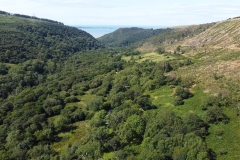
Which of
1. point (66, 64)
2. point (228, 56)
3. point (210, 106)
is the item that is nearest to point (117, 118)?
point (210, 106)

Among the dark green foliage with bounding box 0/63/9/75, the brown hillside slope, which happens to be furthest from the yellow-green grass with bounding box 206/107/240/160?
the dark green foliage with bounding box 0/63/9/75

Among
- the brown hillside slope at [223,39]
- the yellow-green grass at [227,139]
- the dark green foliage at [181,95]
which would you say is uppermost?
the brown hillside slope at [223,39]

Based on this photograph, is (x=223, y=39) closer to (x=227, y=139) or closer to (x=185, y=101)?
(x=185, y=101)

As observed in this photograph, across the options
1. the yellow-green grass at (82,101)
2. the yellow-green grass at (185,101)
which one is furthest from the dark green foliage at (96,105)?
the yellow-green grass at (185,101)

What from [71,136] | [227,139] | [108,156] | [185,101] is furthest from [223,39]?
[108,156]

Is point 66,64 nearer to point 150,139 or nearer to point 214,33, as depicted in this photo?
point 214,33

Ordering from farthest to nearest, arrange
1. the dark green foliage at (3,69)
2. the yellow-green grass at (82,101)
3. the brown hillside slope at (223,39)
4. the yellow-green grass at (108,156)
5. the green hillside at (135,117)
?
the dark green foliage at (3,69) < the brown hillside slope at (223,39) < the yellow-green grass at (82,101) < the yellow-green grass at (108,156) < the green hillside at (135,117)

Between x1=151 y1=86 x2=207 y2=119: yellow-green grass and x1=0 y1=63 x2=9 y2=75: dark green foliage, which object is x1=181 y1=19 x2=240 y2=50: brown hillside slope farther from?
x1=0 y1=63 x2=9 y2=75: dark green foliage

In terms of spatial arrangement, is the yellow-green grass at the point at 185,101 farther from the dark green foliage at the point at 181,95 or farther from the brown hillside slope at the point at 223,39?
the brown hillside slope at the point at 223,39
